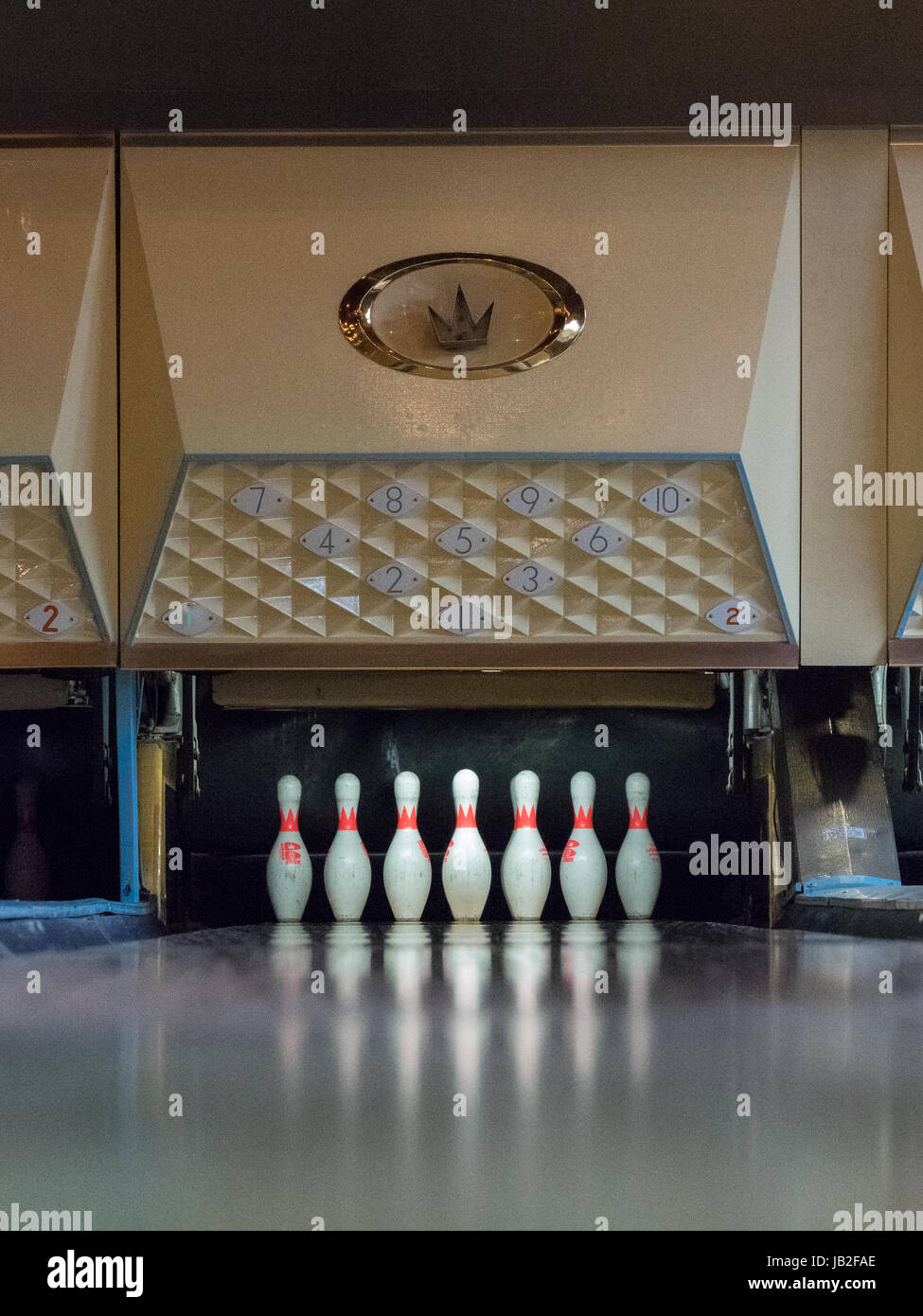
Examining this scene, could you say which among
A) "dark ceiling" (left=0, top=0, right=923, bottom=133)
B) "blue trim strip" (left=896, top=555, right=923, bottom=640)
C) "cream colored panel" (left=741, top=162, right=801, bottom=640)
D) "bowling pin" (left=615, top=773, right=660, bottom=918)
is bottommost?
"bowling pin" (left=615, top=773, right=660, bottom=918)

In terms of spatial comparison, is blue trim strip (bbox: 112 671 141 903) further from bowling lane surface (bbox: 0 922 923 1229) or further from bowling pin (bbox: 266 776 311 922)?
bowling lane surface (bbox: 0 922 923 1229)

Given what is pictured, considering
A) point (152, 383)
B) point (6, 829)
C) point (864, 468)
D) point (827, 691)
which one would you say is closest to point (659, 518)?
point (864, 468)

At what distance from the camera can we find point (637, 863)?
93.0 inches

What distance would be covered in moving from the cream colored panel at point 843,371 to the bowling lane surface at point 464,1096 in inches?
29.8

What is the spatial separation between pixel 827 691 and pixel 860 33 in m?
1.18

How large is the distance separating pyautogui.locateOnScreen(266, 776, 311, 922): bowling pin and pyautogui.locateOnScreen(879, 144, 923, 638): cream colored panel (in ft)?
4.09

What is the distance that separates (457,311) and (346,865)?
1.12 metres

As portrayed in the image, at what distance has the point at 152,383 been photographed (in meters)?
2.09

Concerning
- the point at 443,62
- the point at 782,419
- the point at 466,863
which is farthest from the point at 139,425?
the point at 782,419

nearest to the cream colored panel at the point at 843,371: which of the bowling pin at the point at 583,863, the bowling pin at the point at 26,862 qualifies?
the bowling pin at the point at 583,863

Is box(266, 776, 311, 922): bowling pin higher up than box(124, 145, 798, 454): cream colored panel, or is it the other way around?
box(124, 145, 798, 454): cream colored panel

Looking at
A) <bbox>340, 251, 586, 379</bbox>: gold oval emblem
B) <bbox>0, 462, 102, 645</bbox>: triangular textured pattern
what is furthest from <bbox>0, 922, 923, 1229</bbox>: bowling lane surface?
<bbox>340, 251, 586, 379</bbox>: gold oval emblem

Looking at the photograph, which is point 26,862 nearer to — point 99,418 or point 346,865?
point 346,865

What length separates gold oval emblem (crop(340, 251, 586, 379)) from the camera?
81.7 inches
